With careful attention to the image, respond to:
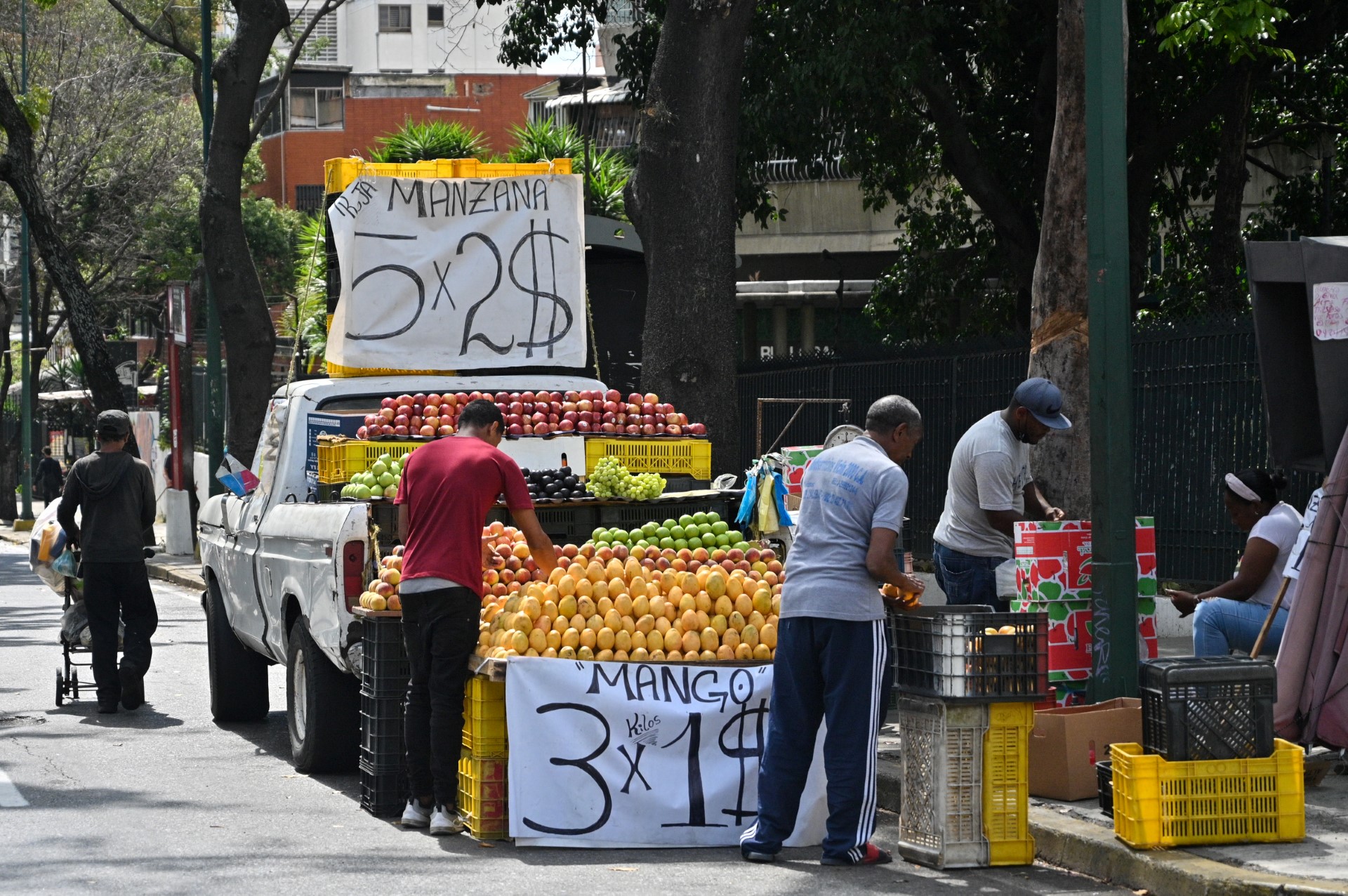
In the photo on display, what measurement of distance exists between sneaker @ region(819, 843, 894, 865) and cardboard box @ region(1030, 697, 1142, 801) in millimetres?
1126

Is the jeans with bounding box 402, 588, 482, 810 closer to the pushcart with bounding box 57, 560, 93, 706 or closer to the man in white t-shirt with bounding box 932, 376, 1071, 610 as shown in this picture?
the man in white t-shirt with bounding box 932, 376, 1071, 610

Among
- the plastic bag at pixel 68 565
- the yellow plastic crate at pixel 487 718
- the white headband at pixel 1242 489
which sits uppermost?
the white headband at pixel 1242 489

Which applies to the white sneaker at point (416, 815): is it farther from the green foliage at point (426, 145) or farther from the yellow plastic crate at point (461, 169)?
the green foliage at point (426, 145)

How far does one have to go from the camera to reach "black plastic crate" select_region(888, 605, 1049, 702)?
671 cm

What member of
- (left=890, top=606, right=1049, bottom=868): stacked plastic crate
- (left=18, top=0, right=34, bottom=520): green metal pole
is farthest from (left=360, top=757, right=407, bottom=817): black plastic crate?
(left=18, top=0, right=34, bottom=520): green metal pole

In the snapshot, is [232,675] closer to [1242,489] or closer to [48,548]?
[48,548]

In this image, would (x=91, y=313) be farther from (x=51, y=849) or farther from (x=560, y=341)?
(x=51, y=849)

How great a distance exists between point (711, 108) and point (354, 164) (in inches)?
97.3

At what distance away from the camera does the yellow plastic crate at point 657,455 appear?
31.2 ft

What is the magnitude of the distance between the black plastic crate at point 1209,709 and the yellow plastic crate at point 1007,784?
49 centimetres

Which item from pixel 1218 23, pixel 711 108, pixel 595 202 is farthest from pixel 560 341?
pixel 595 202

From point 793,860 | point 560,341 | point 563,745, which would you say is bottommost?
point 793,860

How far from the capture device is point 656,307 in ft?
37.7

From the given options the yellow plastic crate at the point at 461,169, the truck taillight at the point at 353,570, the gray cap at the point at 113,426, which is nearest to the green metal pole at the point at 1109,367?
the truck taillight at the point at 353,570
